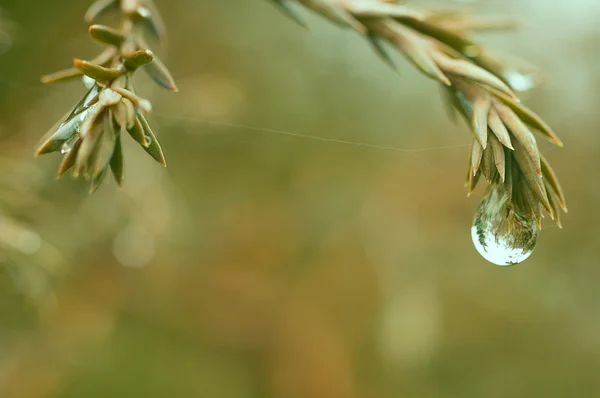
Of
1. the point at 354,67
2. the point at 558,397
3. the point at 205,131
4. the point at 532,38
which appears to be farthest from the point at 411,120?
the point at 558,397

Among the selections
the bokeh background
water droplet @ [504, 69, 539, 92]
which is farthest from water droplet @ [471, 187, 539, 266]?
the bokeh background

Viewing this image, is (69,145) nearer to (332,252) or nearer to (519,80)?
(519,80)

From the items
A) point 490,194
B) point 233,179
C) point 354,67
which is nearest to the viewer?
point 490,194

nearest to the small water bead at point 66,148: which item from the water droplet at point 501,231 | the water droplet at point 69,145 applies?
the water droplet at point 69,145

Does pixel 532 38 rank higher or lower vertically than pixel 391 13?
higher

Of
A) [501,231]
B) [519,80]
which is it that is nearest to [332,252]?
[519,80]

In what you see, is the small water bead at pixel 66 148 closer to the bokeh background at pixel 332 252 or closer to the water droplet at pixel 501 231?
the water droplet at pixel 501 231

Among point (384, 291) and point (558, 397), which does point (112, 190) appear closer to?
point (384, 291)
